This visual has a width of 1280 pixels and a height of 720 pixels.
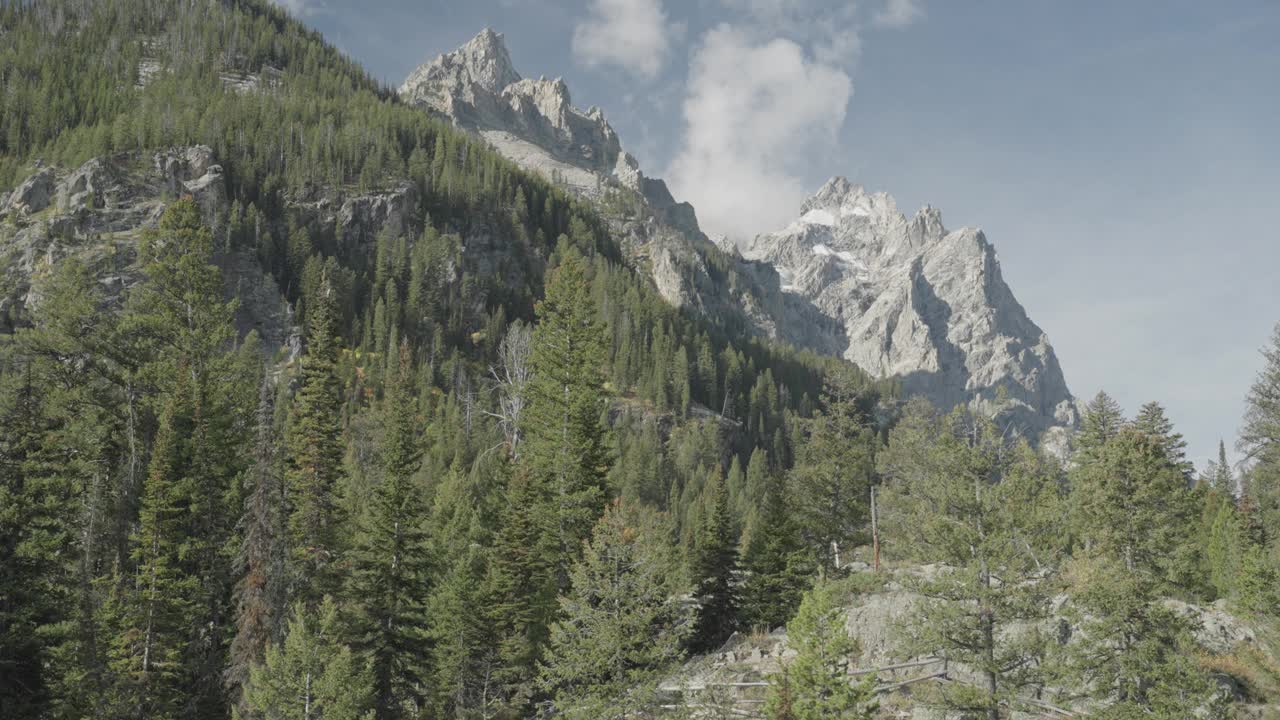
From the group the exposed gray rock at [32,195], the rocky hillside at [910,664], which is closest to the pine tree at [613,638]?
the rocky hillside at [910,664]

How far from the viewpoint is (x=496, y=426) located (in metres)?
91.0

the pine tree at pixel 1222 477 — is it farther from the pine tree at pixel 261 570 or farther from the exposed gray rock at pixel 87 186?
the exposed gray rock at pixel 87 186

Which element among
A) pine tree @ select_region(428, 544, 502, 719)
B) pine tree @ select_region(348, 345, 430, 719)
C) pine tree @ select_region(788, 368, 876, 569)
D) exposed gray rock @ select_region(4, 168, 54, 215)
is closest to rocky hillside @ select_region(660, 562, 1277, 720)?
pine tree @ select_region(428, 544, 502, 719)

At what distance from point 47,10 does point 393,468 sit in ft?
792

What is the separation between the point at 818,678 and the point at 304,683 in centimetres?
1709

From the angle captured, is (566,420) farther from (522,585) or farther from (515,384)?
(515,384)

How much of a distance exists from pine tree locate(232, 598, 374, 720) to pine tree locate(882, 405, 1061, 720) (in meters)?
18.4

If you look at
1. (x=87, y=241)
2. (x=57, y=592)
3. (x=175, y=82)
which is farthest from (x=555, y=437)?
(x=175, y=82)

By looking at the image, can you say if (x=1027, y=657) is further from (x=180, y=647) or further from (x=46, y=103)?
(x=46, y=103)

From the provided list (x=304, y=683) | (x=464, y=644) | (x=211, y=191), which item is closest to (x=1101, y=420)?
(x=464, y=644)

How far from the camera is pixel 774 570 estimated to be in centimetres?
3925

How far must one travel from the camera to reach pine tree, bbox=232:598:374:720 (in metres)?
23.6

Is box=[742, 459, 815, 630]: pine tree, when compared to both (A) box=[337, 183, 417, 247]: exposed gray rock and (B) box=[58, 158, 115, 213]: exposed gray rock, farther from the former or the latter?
(A) box=[337, 183, 417, 247]: exposed gray rock

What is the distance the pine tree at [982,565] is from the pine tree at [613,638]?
25.8 feet
